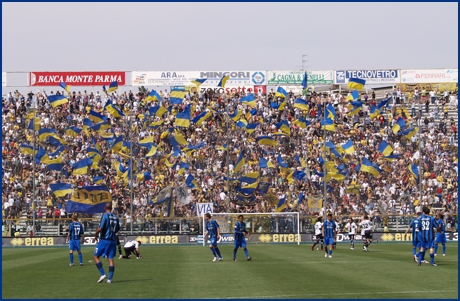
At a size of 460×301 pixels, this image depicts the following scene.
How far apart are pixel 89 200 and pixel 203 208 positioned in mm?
7697

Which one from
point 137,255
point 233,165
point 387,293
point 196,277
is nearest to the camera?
point 387,293

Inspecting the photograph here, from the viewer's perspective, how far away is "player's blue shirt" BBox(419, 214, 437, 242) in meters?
27.6

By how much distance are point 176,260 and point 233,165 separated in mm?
26555

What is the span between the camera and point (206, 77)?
242ft

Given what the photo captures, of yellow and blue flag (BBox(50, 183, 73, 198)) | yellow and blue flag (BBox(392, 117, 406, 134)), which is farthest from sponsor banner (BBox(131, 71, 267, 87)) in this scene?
yellow and blue flag (BBox(50, 183, 73, 198))

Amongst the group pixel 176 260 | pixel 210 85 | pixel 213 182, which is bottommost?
pixel 176 260

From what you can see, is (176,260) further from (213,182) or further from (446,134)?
(446,134)

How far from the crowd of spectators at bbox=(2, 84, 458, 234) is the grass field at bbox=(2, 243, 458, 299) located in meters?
22.6

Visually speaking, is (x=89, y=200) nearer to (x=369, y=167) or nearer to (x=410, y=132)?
(x=369, y=167)

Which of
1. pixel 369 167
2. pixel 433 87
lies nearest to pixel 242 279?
pixel 369 167

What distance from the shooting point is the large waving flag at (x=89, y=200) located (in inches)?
2060

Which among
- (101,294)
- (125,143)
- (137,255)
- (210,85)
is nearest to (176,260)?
(137,255)

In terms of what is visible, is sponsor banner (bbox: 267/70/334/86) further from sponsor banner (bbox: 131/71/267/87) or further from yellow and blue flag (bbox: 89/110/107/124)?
yellow and blue flag (bbox: 89/110/107/124)

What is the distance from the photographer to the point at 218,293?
19.5 meters
